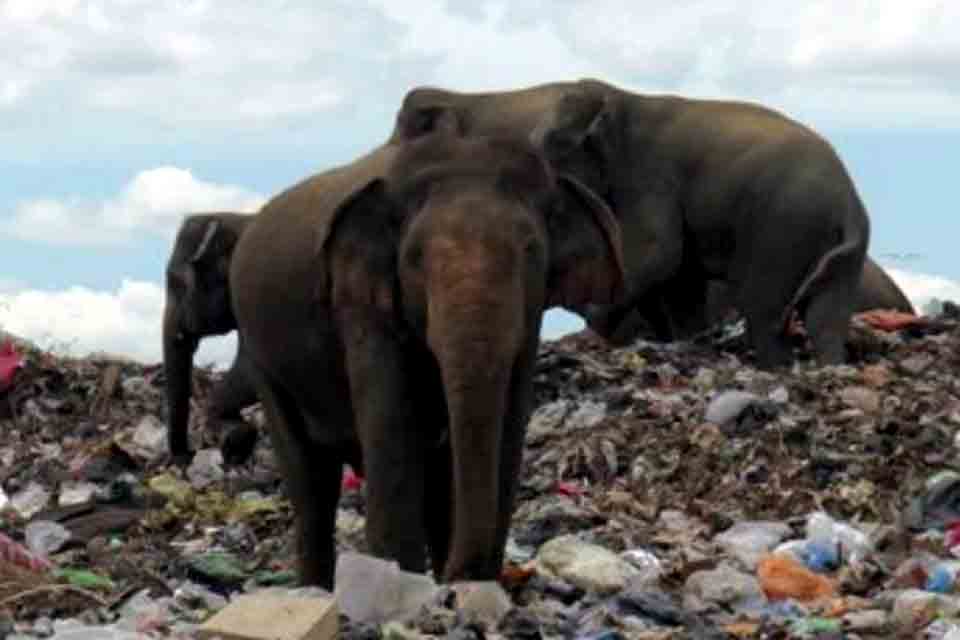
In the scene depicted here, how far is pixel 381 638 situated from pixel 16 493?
670 cm

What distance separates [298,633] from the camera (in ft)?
19.9

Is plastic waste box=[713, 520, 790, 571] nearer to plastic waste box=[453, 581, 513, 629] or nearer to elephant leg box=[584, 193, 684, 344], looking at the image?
plastic waste box=[453, 581, 513, 629]

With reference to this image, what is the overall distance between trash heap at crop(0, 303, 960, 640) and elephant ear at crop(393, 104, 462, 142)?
4.22 ft

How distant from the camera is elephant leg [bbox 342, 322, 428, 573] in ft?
23.5

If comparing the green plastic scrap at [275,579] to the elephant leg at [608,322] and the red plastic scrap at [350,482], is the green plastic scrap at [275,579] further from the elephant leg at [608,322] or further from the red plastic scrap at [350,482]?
the elephant leg at [608,322]

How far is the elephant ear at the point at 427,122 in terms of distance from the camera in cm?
731

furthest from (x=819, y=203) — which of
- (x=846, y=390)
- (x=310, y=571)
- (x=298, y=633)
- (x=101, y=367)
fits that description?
(x=298, y=633)

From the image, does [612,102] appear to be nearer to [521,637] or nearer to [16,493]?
[16,493]

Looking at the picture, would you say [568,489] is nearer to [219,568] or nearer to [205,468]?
[219,568]

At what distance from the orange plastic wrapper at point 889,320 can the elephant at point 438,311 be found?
8741 mm

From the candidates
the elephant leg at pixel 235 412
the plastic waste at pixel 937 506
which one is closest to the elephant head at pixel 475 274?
the plastic waste at pixel 937 506

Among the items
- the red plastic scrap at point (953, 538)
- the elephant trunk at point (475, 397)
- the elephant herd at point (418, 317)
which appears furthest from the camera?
the red plastic scrap at point (953, 538)

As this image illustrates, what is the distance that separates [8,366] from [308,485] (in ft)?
25.0

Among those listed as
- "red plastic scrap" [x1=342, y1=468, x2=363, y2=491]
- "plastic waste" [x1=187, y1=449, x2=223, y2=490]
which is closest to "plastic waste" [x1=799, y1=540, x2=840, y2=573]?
"red plastic scrap" [x1=342, y1=468, x2=363, y2=491]
